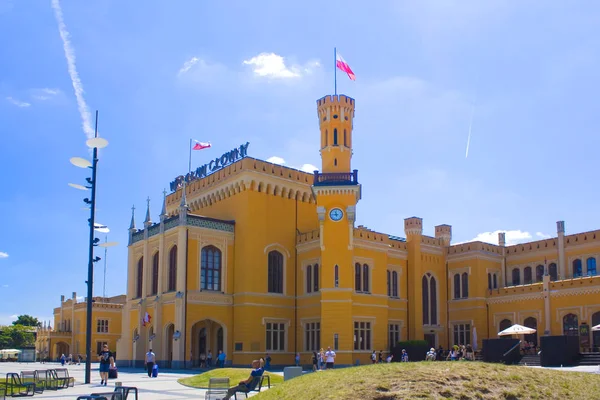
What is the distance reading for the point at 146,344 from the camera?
51406mm

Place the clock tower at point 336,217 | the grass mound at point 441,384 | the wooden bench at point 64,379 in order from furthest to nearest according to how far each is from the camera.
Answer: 1. the clock tower at point 336,217
2. the wooden bench at point 64,379
3. the grass mound at point 441,384

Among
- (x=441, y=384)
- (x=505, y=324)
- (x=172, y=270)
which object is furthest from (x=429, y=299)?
(x=441, y=384)

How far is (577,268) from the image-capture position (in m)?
52.5

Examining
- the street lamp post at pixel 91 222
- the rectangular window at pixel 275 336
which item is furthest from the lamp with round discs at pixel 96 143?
the rectangular window at pixel 275 336

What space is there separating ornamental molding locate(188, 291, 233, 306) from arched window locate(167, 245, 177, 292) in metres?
2.03

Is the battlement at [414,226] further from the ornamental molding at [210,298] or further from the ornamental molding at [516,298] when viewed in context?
the ornamental molding at [210,298]

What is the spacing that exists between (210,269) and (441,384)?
3573cm

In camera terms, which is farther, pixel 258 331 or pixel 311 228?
pixel 311 228

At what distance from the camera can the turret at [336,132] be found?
50.9 meters

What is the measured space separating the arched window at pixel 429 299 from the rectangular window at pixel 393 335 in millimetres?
3411

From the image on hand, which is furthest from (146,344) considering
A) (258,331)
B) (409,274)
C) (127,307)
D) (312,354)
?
(409,274)

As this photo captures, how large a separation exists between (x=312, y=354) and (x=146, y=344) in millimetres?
12731

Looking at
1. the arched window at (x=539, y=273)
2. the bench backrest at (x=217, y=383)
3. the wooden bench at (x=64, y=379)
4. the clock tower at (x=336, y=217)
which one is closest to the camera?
the bench backrest at (x=217, y=383)

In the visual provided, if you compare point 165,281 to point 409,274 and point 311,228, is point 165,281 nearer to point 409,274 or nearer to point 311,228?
point 311,228
